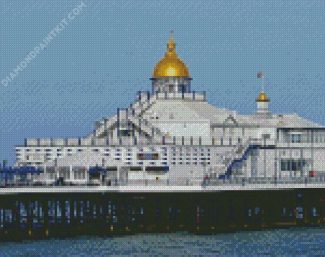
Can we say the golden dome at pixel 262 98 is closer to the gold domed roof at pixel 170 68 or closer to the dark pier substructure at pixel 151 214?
the gold domed roof at pixel 170 68

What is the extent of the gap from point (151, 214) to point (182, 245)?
1065 centimetres

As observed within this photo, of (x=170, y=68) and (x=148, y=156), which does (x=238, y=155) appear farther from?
(x=170, y=68)

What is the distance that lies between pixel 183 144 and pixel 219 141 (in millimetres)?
2634

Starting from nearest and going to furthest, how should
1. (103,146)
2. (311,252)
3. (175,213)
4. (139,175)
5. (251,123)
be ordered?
(311,252)
(175,213)
(139,175)
(103,146)
(251,123)

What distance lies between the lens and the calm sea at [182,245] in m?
95.6

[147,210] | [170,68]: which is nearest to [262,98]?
[170,68]

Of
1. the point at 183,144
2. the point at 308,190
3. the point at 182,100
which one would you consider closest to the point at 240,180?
the point at 308,190

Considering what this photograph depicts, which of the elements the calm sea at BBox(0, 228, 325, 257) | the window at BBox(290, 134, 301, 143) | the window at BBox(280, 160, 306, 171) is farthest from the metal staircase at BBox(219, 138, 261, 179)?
the calm sea at BBox(0, 228, 325, 257)

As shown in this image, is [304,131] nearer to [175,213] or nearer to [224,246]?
[175,213]

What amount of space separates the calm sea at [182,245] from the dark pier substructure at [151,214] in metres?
3.13

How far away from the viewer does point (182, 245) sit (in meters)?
99.6

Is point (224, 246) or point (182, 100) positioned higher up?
point (182, 100)

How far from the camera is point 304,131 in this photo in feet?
429

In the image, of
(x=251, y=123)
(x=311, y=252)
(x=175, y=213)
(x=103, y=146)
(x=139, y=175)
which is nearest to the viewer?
(x=311, y=252)
